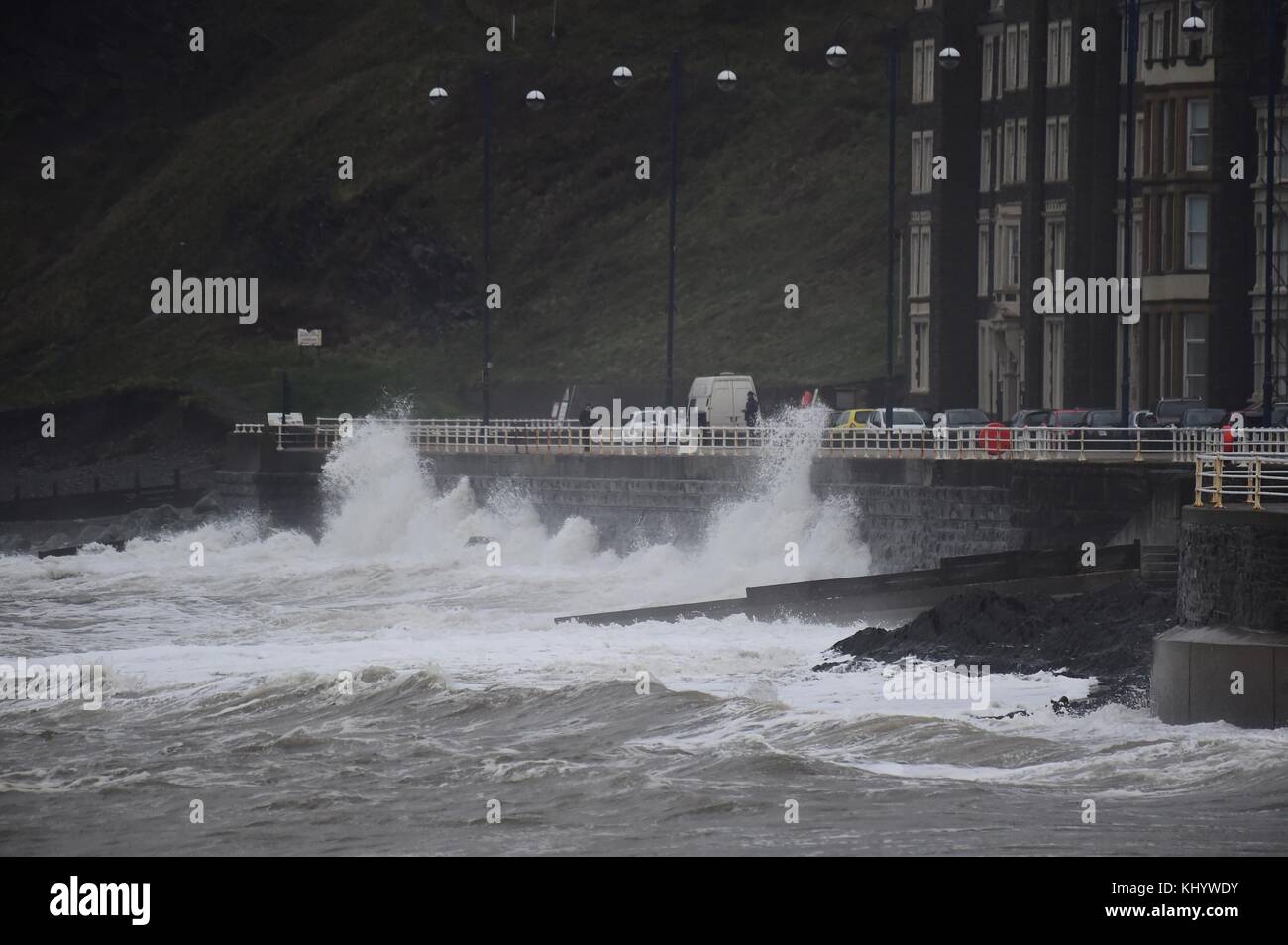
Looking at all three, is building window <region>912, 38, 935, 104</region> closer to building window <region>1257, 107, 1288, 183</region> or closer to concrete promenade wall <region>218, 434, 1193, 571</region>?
building window <region>1257, 107, 1288, 183</region>

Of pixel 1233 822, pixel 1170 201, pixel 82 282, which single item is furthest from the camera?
pixel 82 282

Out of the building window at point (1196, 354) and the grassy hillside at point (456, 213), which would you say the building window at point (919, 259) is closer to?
the building window at point (1196, 354)

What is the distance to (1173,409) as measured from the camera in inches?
1929

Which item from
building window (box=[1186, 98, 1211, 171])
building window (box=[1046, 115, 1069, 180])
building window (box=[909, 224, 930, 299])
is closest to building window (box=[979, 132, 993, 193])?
building window (box=[909, 224, 930, 299])

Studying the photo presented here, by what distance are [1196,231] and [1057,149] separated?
22.2ft

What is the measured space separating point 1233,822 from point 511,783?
7309 millimetres

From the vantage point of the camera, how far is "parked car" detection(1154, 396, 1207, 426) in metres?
46.9

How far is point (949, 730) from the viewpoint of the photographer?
24875 millimetres

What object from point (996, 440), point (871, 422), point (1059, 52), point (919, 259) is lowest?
point (996, 440)

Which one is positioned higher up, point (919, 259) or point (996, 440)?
point (919, 259)

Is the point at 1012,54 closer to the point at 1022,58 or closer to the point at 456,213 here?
the point at 1022,58

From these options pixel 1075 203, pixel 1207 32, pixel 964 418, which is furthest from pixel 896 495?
pixel 1075 203

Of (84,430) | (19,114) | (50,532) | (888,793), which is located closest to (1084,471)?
(888,793)
